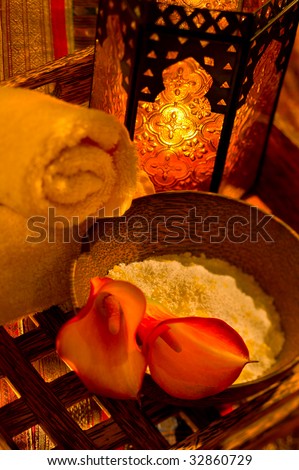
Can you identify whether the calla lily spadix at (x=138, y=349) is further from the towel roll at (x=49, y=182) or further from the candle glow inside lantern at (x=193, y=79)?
the candle glow inside lantern at (x=193, y=79)

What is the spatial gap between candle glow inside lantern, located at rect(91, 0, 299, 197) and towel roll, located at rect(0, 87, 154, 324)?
3.7 inches

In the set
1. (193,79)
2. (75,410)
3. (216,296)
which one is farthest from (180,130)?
(75,410)

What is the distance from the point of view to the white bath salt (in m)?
0.53

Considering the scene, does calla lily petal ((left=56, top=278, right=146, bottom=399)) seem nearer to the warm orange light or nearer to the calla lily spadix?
the calla lily spadix

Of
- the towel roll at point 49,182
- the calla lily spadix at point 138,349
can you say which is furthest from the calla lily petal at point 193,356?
the towel roll at point 49,182

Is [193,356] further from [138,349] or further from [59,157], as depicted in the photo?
[59,157]

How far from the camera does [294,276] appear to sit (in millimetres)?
562

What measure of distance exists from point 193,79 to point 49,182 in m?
0.18

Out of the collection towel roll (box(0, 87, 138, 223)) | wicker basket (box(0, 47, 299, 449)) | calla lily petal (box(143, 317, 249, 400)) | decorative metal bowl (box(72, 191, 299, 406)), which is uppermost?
towel roll (box(0, 87, 138, 223))

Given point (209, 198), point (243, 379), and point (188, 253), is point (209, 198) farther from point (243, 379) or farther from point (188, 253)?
point (243, 379)

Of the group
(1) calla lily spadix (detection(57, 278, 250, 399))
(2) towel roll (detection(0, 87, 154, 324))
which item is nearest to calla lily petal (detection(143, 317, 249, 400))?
(1) calla lily spadix (detection(57, 278, 250, 399))

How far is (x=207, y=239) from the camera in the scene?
0.61 metres

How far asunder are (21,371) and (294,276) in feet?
0.85

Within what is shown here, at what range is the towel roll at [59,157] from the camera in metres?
0.44
